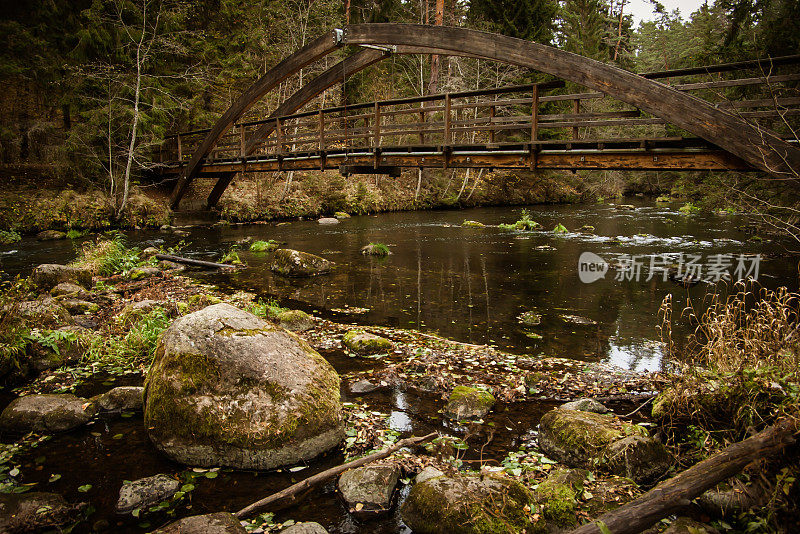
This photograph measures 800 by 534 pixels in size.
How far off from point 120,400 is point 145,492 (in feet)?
5.48

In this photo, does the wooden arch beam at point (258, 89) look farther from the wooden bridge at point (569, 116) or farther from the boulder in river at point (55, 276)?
the boulder in river at point (55, 276)

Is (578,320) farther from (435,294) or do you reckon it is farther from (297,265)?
(297,265)

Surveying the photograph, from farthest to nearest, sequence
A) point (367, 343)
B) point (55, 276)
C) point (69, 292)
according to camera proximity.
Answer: point (55, 276)
point (69, 292)
point (367, 343)

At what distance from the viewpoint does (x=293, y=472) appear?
3.64 meters

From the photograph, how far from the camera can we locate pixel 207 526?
9.07 ft

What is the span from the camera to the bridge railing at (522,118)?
6875 mm

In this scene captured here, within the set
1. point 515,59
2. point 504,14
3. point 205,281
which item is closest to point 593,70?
point 515,59

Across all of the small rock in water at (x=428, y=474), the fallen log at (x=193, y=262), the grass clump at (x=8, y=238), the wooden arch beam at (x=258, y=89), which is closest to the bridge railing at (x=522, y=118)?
the wooden arch beam at (x=258, y=89)

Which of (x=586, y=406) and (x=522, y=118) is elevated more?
(x=522, y=118)

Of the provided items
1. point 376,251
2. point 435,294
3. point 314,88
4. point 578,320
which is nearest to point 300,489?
point 578,320

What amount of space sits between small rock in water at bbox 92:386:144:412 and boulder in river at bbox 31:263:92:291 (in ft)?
18.6

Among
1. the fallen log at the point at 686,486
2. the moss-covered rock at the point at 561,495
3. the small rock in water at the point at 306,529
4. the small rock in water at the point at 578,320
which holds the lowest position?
the small rock in water at the point at 578,320

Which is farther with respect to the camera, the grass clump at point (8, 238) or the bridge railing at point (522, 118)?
the grass clump at point (8, 238)

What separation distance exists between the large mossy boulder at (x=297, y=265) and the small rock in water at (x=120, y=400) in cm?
640
